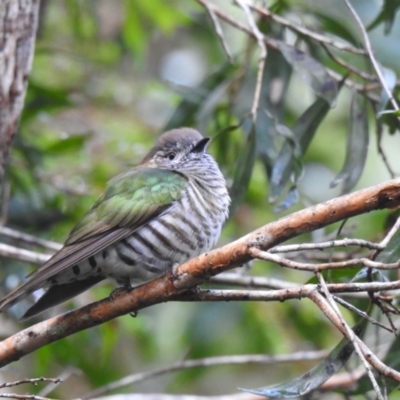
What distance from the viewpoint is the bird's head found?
4.68 metres

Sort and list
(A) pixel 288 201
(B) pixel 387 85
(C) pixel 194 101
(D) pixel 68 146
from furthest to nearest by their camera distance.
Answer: (D) pixel 68 146, (C) pixel 194 101, (B) pixel 387 85, (A) pixel 288 201

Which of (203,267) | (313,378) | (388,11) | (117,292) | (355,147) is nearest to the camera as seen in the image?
(203,267)

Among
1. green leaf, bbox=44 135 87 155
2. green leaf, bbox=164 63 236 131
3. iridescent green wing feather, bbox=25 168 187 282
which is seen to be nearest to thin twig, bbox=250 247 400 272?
iridescent green wing feather, bbox=25 168 187 282

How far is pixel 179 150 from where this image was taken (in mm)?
4742

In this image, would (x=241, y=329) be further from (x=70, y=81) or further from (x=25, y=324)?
(x=70, y=81)

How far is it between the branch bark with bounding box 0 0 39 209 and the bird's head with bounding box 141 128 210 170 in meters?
0.96

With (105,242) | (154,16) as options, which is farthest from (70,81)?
(105,242)

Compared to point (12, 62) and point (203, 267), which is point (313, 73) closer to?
point (12, 62)

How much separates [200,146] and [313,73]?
2.41ft

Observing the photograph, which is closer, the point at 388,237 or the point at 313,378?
the point at 388,237

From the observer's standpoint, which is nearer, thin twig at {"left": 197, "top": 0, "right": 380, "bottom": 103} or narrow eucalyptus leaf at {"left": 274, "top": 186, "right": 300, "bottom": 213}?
narrow eucalyptus leaf at {"left": 274, "top": 186, "right": 300, "bottom": 213}

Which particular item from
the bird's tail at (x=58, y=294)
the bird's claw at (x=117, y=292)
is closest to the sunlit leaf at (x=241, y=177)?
the bird's tail at (x=58, y=294)

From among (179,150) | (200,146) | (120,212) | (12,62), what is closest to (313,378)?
(120,212)

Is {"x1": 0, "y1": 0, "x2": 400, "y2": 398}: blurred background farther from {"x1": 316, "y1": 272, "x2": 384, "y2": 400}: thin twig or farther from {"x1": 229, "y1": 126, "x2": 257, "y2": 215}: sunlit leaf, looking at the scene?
{"x1": 316, "y1": 272, "x2": 384, "y2": 400}: thin twig
